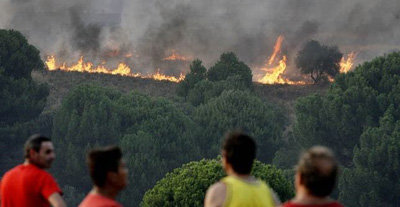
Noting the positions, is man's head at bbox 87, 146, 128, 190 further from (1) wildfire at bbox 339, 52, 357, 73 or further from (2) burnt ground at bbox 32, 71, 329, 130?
(1) wildfire at bbox 339, 52, 357, 73

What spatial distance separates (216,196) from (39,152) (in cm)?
251

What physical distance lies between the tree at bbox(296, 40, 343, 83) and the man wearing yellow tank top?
4035 inches

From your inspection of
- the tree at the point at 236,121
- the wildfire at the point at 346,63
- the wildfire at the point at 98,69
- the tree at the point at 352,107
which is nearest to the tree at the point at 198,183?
the tree at the point at 352,107

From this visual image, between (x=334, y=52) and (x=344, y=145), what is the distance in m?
47.0

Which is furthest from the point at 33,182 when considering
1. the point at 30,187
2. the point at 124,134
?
the point at 124,134

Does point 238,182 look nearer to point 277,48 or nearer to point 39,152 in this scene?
point 39,152

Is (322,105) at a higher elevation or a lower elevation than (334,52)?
lower

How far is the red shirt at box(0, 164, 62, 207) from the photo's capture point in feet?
34.2

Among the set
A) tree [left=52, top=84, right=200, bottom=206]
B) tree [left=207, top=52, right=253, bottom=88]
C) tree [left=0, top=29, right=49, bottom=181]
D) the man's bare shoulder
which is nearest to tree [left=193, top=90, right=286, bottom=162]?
tree [left=52, top=84, right=200, bottom=206]

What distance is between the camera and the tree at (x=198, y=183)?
35.1 m

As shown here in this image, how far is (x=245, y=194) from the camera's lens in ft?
30.6

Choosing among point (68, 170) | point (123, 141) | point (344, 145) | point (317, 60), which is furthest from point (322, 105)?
point (317, 60)

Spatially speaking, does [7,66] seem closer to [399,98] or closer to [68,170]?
[68,170]

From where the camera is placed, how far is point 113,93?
77500 millimetres
